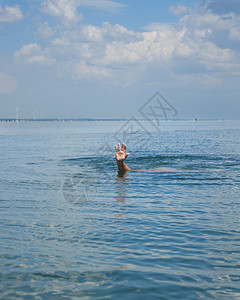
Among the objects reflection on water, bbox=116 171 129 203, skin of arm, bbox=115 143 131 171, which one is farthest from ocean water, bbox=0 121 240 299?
skin of arm, bbox=115 143 131 171

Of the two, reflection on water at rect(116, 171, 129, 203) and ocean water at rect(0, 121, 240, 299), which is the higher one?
reflection on water at rect(116, 171, 129, 203)

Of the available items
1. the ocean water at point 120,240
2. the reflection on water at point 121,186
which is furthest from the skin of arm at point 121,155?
the ocean water at point 120,240

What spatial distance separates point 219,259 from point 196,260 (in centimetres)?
53

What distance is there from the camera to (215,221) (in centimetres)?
1025

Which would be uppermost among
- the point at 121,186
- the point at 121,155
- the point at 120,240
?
the point at 121,155

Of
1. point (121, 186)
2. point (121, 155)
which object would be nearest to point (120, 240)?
point (121, 186)

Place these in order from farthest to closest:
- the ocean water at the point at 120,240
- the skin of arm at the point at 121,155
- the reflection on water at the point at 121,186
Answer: the skin of arm at the point at 121,155, the reflection on water at the point at 121,186, the ocean water at the point at 120,240

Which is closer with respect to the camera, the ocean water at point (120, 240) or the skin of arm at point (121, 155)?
the ocean water at point (120, 240)

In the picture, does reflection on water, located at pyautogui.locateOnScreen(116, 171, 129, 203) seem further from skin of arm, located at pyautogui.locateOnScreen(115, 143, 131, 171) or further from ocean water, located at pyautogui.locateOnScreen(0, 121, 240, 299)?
skin of arm, located at pyautogui.locateOnScreen(115, 143, 131, 171)

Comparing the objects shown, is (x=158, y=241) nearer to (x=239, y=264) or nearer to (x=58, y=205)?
(x=239, y=264)

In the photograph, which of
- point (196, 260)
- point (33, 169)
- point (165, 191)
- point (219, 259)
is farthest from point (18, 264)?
point (33, 169)

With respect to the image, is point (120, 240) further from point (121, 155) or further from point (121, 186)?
point (121, 155)

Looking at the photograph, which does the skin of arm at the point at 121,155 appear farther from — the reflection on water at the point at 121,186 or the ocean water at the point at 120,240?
the ocean water at the point at 120,240

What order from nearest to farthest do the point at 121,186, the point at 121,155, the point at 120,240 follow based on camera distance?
the point at 120,240, the point at 121,186, the point at 121,155
